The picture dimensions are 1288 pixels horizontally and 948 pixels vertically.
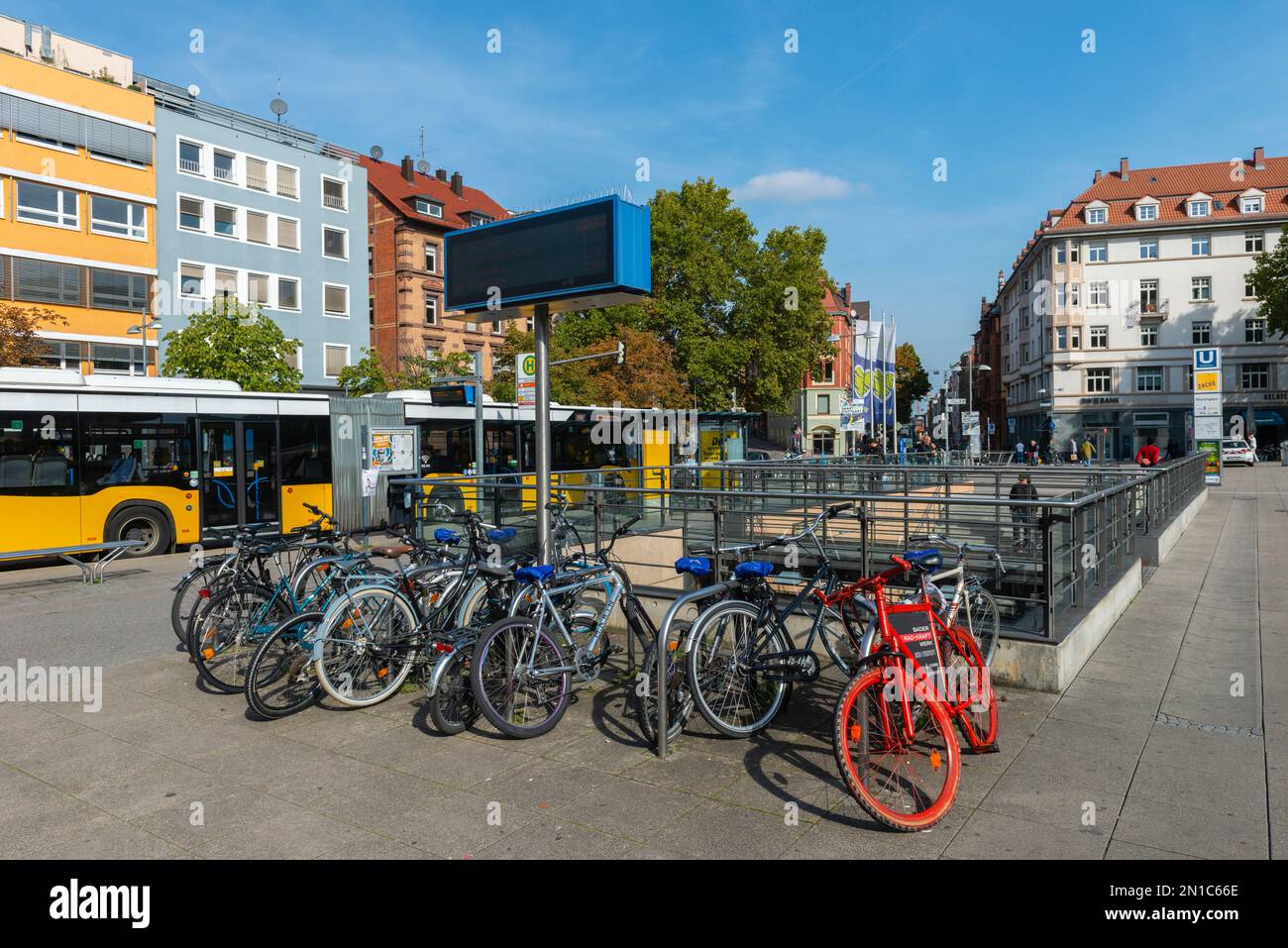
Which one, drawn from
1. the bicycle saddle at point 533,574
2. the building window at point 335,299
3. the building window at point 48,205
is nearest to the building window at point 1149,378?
the building window at point 335,299

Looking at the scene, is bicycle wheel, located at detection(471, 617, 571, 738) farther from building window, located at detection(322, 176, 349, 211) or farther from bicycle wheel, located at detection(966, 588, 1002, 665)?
building window, located at detection(322, 176, 349, 211)

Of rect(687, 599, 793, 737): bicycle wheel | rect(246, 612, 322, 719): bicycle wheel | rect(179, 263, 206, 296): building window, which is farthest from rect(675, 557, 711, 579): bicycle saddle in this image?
rect(179, 263, 206, 296): building window

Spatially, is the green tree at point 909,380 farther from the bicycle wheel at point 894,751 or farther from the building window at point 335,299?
the bicycle wheel at point 894,751

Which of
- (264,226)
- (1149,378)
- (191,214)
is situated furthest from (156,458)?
(1149,378)

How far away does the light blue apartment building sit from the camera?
35250mm

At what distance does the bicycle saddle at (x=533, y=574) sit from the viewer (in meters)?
5.57

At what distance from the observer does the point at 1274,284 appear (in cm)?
5359

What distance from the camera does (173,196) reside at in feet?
115

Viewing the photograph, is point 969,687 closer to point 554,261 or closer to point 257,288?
point 554,261

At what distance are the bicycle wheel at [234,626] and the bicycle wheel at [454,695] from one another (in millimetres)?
2062

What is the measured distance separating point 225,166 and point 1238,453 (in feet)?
177
